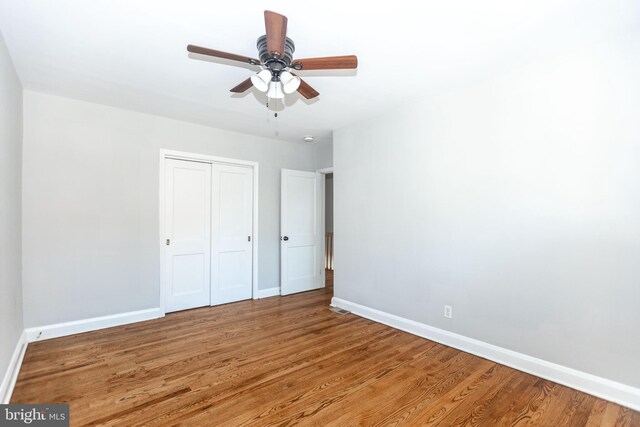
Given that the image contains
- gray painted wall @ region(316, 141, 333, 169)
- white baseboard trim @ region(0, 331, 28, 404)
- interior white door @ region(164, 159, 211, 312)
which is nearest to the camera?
white baseboard trim @ region(0, 331, 28, 404)

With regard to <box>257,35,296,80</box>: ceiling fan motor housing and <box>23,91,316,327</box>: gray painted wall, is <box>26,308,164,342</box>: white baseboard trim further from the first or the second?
<box>257,35,296,80</box>: ceiling fan motor housing

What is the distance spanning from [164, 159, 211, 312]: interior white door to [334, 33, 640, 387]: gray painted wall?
2479mm

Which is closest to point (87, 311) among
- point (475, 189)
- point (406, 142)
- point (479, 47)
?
point (406, 142)

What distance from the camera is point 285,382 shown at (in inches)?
94.4

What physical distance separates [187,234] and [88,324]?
1463mm

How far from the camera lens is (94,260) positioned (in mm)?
3496

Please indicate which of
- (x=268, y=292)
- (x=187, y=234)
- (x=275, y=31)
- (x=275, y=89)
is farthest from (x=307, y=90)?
(x=268, y=292)

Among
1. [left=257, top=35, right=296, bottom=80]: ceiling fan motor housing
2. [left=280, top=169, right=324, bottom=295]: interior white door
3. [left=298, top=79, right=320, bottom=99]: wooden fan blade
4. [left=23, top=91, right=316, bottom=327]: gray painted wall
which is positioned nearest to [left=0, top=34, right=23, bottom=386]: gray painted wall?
[left=23, top=91, right=316, bottom=327]: gray painted wall

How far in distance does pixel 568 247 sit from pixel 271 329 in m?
2.96

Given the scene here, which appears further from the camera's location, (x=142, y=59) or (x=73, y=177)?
(x=73, y=177)

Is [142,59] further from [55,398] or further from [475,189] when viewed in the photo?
[475,189]

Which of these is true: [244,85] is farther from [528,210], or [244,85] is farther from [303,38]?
[528,210]

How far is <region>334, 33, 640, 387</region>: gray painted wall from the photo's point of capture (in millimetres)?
2156

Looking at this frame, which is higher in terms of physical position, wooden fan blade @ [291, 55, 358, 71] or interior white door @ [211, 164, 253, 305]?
wooden fan blade @ [291, 55, 358, 71]
